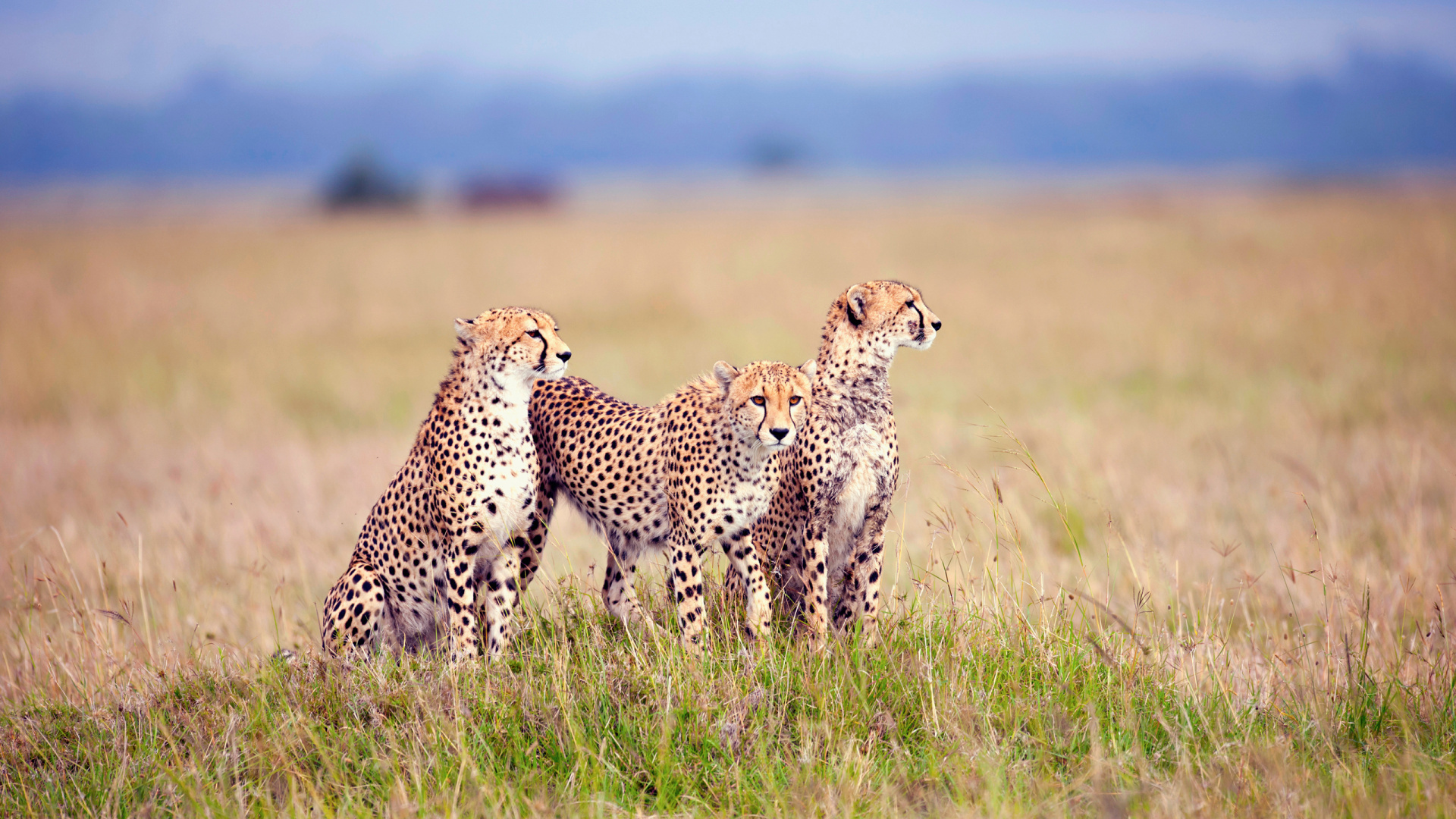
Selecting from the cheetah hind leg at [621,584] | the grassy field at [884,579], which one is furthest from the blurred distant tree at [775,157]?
the cheetah hind leg at [621,584]

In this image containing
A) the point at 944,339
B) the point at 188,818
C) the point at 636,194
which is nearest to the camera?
the point at 188,818

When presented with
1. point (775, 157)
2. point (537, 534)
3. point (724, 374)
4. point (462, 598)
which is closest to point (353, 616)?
point (462, 598)

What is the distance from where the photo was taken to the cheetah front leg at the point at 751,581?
3264 mm

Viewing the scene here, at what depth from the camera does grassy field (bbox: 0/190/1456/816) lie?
299cm

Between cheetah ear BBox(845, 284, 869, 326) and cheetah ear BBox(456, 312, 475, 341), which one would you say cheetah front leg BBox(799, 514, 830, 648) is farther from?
cheetah ear BBox(456, 312, 475, 341)

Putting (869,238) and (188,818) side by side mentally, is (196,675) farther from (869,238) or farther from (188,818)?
(869,238)

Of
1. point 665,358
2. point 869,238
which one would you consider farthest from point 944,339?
point 869,238

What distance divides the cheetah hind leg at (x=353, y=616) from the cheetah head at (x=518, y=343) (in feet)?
2.78

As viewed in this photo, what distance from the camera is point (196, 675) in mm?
3584

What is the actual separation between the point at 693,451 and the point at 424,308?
12535 millimetres

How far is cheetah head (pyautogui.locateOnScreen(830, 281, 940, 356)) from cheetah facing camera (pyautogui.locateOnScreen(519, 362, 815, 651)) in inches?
10.6

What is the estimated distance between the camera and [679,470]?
11.0 ft

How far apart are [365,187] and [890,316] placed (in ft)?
211

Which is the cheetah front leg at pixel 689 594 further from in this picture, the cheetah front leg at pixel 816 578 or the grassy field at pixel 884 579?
the cheetah front leg at pixel 816 578
